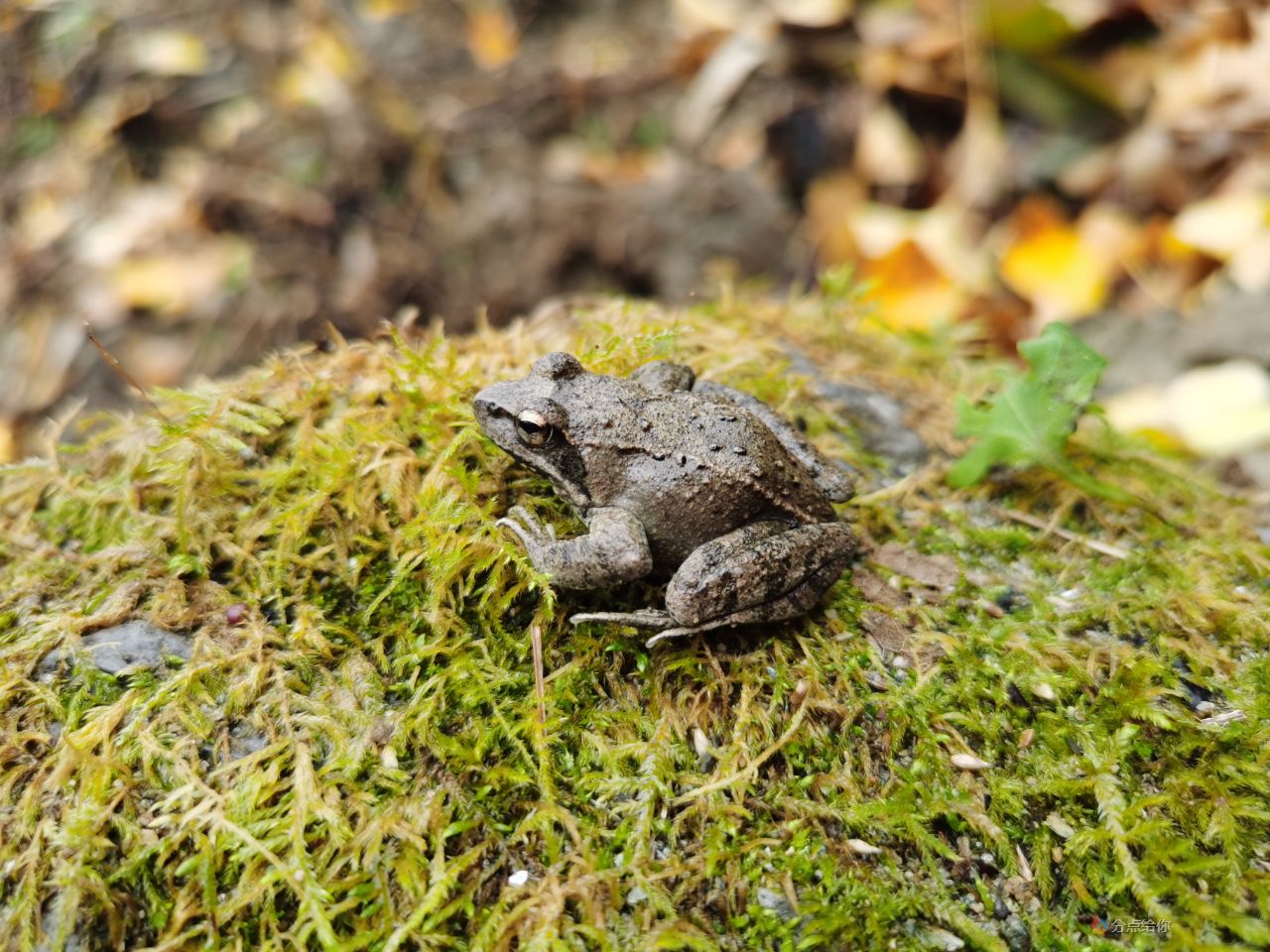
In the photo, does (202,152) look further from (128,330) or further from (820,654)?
(820,654)

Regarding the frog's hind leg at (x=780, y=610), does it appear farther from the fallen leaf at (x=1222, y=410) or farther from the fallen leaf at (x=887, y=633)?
the fallen leaf at (x=1222, y=410)

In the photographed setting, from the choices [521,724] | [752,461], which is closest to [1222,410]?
[752,461]

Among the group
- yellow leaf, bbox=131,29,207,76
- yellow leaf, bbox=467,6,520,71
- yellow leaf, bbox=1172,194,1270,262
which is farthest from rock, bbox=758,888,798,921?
A: yellow leaf, bbox=131,29,207,76

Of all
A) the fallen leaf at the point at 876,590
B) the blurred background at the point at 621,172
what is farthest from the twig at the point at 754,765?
the blurred background at the point at 621,172

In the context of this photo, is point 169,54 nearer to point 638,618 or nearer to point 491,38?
point 491,38

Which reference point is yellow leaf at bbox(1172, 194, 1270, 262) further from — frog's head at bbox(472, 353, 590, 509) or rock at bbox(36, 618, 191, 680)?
rock at bbox(36, 618, 191, 680)

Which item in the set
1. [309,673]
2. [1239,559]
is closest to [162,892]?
[309,673]
